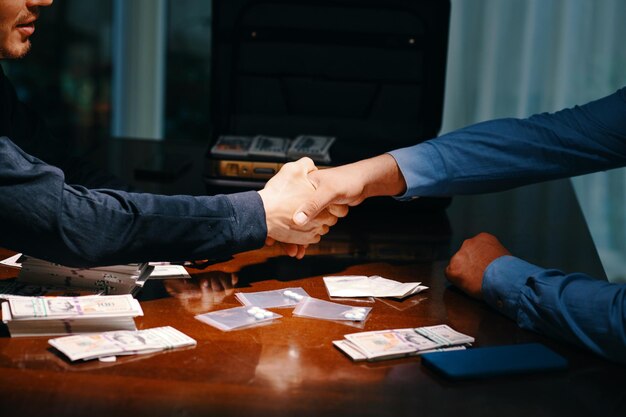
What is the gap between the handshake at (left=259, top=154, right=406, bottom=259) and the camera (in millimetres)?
1520

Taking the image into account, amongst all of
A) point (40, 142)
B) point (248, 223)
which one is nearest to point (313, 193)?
point (248, 223)

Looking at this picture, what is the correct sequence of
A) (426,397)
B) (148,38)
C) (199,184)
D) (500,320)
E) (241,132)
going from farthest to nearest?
(148,38) < (241,132) < (199,184) < (500,320) < (426,397)

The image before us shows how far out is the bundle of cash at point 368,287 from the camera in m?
1.39

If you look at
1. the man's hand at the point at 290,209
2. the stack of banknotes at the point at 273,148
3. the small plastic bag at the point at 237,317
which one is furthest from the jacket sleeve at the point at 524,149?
the small plastic bag at the point at 237,317

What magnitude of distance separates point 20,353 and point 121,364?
5.3 inches

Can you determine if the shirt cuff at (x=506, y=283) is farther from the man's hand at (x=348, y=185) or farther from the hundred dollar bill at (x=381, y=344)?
the man's hand at (x=348, y=185)

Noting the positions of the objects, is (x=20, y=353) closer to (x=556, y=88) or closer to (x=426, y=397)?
(x=426, y=397)

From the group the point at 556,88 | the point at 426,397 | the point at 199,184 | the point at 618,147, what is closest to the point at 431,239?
the point at 618,147

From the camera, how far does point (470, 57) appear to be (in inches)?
146

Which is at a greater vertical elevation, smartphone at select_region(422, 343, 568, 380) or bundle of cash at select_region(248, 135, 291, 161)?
bundle of cash at select_region(248, 135, 291, 161)

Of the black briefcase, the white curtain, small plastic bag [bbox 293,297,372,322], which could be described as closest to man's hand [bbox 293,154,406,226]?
small plastic bag [bbox 293,297,372,322]

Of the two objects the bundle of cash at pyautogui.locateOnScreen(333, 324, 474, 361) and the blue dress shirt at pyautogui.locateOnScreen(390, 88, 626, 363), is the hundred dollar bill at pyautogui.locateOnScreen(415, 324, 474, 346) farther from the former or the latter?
the blue dress shirt at pyautogui.locateOnScreen(390, 88, 626, 363)

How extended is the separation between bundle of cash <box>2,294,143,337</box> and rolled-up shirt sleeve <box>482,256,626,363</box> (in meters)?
0.57

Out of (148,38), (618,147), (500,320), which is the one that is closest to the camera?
(500,320)
